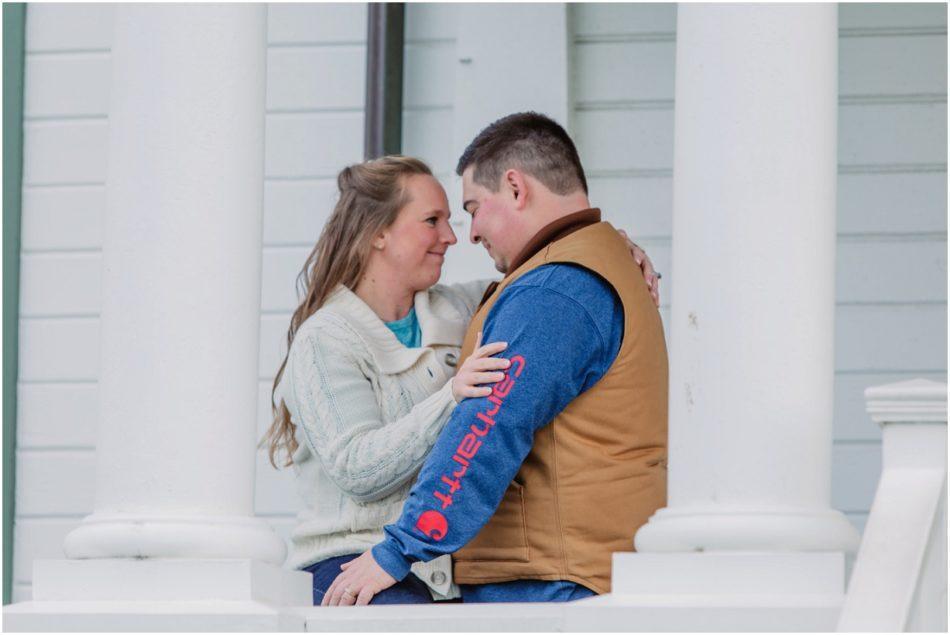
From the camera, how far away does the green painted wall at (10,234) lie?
566cm

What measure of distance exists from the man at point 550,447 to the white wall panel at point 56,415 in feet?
8.13

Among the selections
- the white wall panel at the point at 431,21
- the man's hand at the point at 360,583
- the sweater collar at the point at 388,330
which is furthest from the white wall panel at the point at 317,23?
the man's hand at the point at 360,583

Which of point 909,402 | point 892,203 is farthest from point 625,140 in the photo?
point 909,402

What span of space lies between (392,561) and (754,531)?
0.72 m

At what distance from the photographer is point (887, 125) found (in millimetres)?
5355

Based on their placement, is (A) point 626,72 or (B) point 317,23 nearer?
(A) point 626,72

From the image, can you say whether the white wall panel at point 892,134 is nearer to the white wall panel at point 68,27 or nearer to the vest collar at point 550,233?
the vest collar at point 550,233

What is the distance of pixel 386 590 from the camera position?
11.1 ft

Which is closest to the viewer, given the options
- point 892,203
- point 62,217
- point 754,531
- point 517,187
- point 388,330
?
point 754,531

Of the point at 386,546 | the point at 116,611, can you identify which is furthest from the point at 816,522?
the point at 116,611

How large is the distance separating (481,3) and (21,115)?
1585 millimetres

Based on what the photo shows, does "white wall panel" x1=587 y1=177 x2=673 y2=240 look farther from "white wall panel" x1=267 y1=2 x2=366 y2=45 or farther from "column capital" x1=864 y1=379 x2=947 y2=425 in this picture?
"column capital" x1=864 y1=379 x2=947 y2=425

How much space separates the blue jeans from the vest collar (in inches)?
25.9

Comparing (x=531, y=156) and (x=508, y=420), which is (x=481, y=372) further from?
(x=531, y=156)
